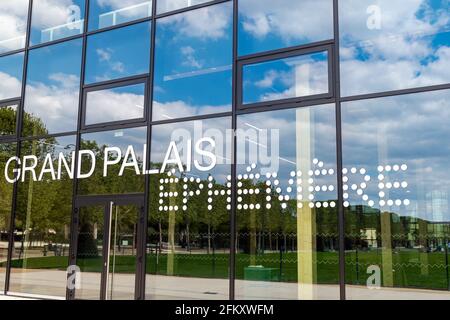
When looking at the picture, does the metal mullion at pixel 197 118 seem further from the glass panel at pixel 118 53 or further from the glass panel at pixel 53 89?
the glass panel at pixel 53 89

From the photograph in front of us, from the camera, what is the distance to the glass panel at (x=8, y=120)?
10906mm

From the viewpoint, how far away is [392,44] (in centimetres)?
759

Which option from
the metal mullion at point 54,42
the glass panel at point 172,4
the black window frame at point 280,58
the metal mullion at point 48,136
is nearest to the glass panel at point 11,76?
the metal mullion at point 54,42

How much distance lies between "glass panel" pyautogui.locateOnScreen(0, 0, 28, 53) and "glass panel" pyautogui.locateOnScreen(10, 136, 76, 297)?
7.29 feet

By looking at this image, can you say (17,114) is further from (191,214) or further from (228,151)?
(228,151)

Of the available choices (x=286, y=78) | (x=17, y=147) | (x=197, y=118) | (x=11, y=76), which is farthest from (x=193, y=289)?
(x=11, y=76)

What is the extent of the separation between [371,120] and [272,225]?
2.07 metres

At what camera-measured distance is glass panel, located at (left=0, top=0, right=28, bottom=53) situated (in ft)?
36.9

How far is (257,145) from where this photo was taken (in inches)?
325

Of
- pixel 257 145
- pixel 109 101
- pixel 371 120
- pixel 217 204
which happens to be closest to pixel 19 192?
pixel 109 101

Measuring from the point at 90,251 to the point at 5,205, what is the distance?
236 cm

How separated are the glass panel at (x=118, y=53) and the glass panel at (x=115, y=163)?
1.10 metres

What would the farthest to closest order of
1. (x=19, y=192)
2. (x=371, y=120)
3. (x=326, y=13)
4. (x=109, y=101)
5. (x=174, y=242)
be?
(x=19, y=192)
(x=109, y=101)
(x=174, y=242)
(x=326, y=13)
(x=371, y=120)

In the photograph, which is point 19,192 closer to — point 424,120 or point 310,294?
point 310,294
